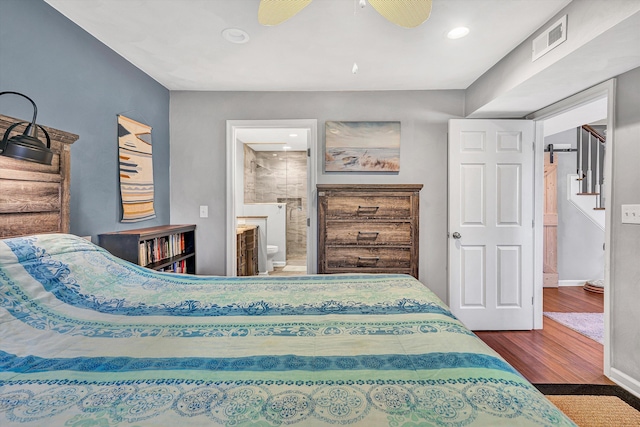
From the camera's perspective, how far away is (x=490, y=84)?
8.91 ft

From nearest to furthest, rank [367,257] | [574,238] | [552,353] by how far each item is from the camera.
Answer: [552,353], [367,257], [574,238]

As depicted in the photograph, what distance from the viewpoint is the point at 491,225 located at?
3.09 m

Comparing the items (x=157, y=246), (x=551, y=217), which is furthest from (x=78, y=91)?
(x=551, y=217)

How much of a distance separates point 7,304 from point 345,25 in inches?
89.4

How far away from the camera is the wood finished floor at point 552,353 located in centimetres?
225

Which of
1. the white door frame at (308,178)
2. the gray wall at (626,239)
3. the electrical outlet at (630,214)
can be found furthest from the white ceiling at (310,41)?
the electrical outlet at (630,214)

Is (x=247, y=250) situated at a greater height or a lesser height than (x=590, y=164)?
lesser

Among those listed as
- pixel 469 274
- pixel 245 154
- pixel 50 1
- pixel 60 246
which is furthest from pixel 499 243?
pixel 245 154

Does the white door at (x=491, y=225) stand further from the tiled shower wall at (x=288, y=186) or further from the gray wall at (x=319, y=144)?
the tiled shower wall at (x=288, y=186)

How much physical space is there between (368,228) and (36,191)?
2.37 metres

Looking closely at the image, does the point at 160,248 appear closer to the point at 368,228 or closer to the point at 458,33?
the point at 368,228

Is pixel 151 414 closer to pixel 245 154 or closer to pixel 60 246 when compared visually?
pixel 60 246

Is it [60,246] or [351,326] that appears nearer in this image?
[351,326]

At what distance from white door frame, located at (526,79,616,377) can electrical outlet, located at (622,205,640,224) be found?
10 centimetres
